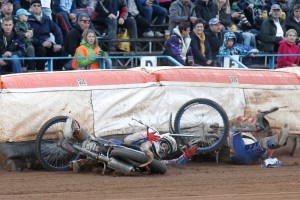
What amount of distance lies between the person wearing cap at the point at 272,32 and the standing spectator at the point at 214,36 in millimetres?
1709

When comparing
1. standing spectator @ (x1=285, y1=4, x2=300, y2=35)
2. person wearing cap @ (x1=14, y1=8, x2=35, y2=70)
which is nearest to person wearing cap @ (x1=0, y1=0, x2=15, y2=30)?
person wearing cap @ (x1=14, y1=8, x2=35, y2=70)

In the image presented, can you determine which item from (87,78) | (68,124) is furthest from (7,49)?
(68,124)

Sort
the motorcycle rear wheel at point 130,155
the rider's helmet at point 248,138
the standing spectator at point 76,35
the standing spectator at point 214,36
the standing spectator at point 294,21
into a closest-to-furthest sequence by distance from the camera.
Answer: the motorcycle rear wheel at point 130,155, the rider's helmet at point 248,138, the standing spectator at point 76,35, the standing spectator at point 214,36, the standing spectator at point 294,21

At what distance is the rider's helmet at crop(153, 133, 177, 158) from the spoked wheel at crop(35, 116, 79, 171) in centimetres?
119

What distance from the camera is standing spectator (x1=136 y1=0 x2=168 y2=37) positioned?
18.9 metres

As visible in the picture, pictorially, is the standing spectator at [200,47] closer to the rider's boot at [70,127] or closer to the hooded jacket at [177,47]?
the hooded jacket at [177,47]

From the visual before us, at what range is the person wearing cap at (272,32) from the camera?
61.9 feet

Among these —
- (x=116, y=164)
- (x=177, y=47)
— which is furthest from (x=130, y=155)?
(x=177, y=47)

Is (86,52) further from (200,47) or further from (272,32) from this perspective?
(272,32)

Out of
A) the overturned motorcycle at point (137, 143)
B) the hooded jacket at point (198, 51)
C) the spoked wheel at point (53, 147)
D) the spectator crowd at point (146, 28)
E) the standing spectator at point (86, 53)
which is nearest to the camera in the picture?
the overturned motorcycle at point (137, 143)

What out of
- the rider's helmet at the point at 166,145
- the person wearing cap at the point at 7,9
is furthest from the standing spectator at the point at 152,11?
the rider's helmet at the point at 166,145

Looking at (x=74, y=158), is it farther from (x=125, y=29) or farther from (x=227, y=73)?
(x=125, y=29)

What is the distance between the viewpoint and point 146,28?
1894cm

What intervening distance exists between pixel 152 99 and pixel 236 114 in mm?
1491
